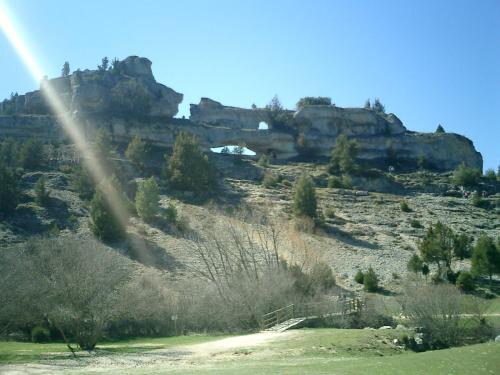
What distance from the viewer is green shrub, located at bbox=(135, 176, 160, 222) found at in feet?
201

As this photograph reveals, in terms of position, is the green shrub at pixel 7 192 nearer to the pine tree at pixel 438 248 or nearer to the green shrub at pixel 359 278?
the green shrub at pixel 359 278

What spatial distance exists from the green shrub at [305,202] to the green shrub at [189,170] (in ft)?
44.6

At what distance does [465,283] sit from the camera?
45750 mm

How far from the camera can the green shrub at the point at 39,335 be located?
112 feet

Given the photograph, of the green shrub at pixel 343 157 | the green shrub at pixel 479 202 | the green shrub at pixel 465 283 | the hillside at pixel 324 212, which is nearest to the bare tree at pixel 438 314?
the green shrub at pixel 465 283

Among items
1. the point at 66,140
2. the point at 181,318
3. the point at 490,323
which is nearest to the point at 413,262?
the point at 490,323

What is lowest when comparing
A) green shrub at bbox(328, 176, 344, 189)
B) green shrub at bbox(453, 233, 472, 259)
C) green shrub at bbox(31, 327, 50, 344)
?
green shrub at bbox(31, 327, 50, 344)

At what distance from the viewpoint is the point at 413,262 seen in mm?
49312

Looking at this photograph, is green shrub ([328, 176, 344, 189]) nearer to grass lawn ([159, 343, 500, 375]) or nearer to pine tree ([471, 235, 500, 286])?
pine tree ([471, 235, 500, 286])

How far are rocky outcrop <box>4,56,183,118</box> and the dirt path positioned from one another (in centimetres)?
6982

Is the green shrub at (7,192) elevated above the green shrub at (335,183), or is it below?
below

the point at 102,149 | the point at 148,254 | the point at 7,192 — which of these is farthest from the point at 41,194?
the point at 148,254

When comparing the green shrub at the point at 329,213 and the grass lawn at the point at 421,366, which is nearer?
the grass lawn at the point at 421,366

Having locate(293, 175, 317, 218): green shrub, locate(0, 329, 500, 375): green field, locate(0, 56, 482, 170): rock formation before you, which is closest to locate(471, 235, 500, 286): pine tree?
locate(293, 175, 317, 218): green shrub
